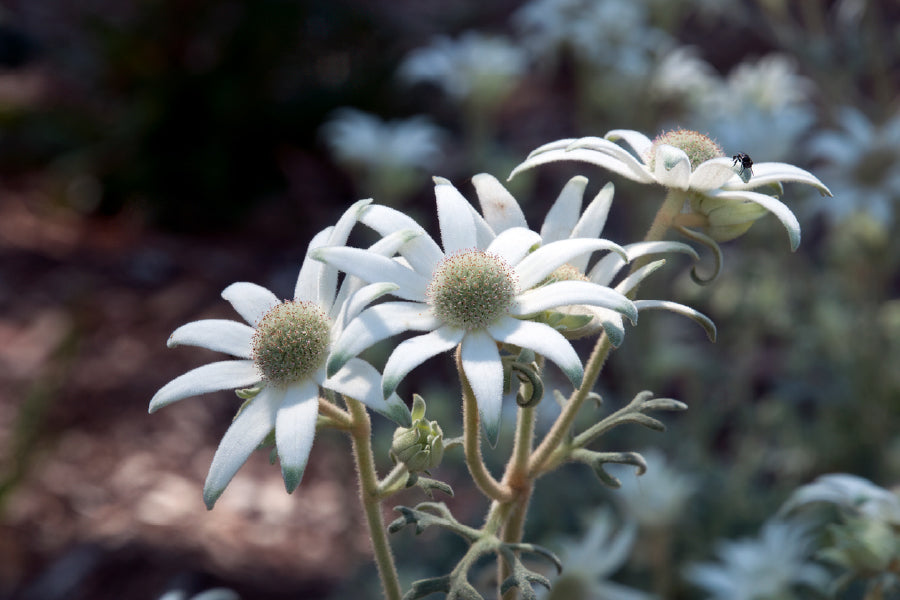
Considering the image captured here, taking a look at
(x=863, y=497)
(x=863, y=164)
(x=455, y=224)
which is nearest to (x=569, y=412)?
(x=455, y=224)

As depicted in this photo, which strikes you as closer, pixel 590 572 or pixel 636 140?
pixel 636 140

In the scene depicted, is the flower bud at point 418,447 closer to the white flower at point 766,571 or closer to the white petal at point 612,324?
the white petal at point 612,324

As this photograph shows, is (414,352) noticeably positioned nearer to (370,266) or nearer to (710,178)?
(370,266)

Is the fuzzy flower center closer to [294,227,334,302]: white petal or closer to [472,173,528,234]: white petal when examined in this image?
[472,173,528,234]: white petal

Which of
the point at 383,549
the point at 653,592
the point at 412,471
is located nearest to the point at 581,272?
the point at 412,471

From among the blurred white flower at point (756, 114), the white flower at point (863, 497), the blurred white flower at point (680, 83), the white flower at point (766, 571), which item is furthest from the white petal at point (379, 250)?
the blurred white flower at point (680, 83)

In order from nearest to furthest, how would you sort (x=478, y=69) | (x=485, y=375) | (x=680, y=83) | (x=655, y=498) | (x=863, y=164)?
(x=485, y=375), (x=655, y=498), (x=863, y=164), (x=478, y=69), (x=680, y=83)
